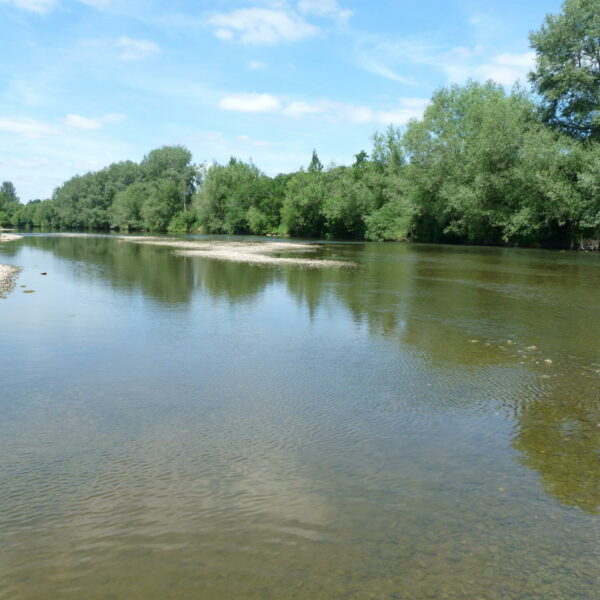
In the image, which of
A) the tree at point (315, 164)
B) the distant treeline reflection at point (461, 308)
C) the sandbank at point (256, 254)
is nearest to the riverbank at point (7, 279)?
the distant treeline reflection at point (461, 308)

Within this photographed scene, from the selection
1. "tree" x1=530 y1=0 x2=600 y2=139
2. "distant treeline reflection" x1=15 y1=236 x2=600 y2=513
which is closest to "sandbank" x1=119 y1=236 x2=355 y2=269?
"distant treeline reflection" x1=15 y1=236 x2=600 y2=513

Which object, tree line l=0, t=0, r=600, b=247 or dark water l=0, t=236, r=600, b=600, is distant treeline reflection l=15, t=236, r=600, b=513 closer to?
dark water l=0, t=236, r=600, b=600

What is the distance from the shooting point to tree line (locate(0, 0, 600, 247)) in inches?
1764

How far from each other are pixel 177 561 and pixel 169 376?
16.2 feet

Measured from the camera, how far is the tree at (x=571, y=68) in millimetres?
44875

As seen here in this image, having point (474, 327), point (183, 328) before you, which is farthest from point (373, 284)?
point (183, 328)

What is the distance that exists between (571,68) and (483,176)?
11.3m

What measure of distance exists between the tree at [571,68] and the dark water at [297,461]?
42.3 m

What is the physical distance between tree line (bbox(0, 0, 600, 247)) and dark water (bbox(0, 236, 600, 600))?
37659 mm

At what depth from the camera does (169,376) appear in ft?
28.0

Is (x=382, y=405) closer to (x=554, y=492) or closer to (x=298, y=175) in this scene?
(x=554, y=492)

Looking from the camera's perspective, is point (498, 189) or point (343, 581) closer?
point (343, 581)

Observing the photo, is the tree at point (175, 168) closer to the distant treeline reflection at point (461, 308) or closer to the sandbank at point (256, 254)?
the sandbank at point (256, 254)

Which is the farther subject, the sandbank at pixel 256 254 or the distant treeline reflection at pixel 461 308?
the sandbank at pixel 256 254
